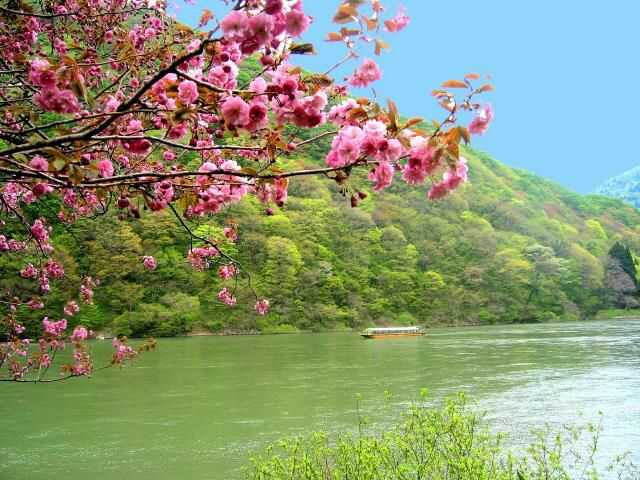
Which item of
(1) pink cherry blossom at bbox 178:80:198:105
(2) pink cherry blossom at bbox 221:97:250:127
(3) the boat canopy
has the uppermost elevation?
(1) pink cherry blossom at bbox 178:80:198:105

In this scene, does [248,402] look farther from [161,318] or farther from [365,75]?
[161,318]

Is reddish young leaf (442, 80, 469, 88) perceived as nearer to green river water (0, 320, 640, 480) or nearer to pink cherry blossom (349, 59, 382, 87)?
pink cherry blossom (349, 59, 382, 87)

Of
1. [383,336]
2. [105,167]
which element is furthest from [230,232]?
[383,336]

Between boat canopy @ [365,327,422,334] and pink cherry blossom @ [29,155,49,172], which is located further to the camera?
boat canopy @ [365,327,422,334]

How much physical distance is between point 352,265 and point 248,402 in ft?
101

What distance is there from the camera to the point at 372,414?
1000 centimetres

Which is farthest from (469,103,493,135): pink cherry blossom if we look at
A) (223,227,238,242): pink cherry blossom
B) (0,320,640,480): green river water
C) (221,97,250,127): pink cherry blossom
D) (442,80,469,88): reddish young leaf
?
(0,320,640,480): green river water

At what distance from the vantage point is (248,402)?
456 inches

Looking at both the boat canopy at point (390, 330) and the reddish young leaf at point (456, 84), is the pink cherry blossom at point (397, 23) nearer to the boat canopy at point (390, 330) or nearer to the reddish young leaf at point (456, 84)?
the reddish young leaf at point (456, 84)

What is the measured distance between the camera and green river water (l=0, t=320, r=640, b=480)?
7.86m

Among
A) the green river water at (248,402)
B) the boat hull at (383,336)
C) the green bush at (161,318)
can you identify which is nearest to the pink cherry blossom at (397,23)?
the green river water at (248,402)

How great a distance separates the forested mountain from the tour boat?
830 cm

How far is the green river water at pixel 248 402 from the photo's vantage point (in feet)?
25.8

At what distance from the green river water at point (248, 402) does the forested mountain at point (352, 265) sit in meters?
13.6
